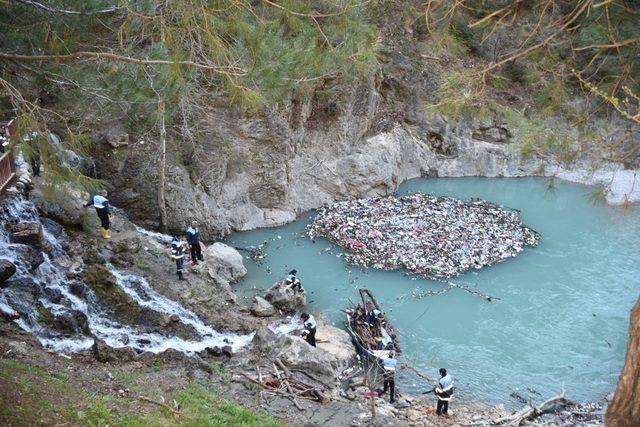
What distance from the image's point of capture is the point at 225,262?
14.8m

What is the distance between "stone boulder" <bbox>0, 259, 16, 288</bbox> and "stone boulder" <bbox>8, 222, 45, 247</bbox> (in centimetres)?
118

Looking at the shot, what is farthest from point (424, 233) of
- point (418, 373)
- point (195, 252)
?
point (195, 252)

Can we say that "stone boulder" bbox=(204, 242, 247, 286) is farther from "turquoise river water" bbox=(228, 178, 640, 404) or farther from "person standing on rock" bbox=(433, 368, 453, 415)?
"person standing on rock" bbox=(433, 368, 453, 415)

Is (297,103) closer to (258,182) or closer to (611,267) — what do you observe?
(258,182)

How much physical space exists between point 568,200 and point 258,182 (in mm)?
12203

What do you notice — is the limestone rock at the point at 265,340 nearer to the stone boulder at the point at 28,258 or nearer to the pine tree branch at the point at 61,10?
the stone boulder at the point at 28,258

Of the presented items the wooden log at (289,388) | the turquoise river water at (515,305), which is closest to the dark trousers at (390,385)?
the turquoise river water at (515,305)

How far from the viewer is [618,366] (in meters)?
12.5

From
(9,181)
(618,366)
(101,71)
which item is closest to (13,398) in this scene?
(101,71)

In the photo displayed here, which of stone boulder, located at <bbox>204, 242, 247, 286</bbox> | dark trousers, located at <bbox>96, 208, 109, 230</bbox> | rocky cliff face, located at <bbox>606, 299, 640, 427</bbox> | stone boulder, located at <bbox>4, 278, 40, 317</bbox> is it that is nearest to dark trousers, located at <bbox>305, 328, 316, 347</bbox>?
stone boulder, located at <bbox>204, 242, 247, 286</bbox>

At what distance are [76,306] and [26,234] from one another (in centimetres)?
177

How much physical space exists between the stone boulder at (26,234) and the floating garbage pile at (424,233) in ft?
26.7

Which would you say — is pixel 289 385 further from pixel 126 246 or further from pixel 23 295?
pixel 126 246

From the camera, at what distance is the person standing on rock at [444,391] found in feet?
33.2
